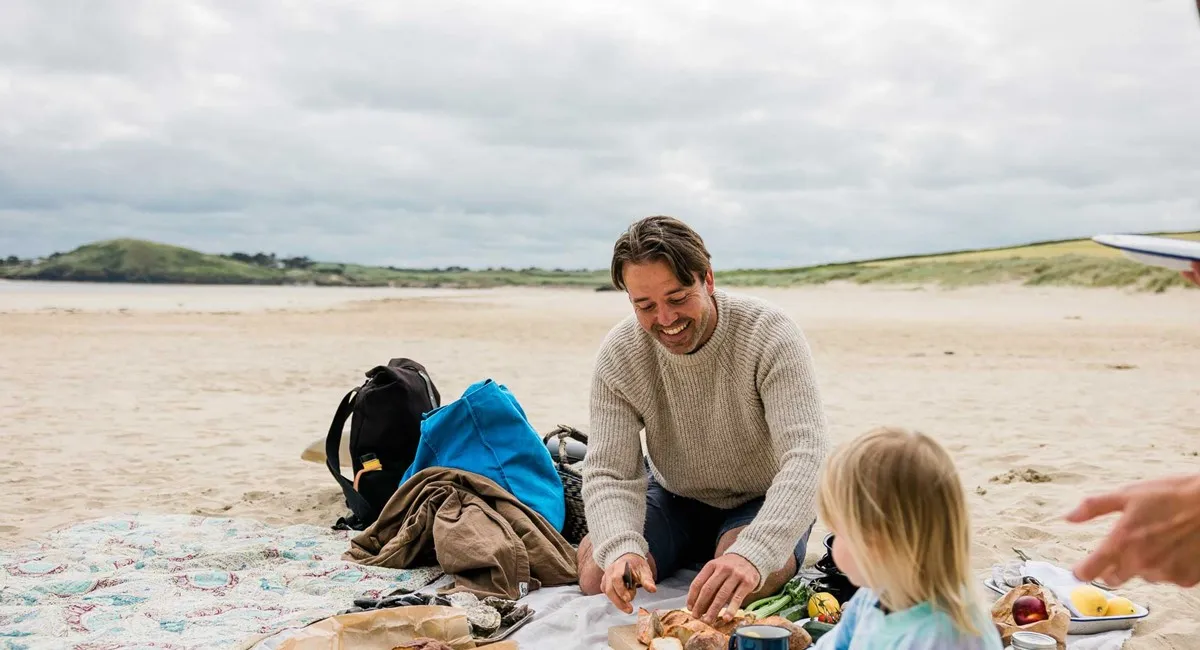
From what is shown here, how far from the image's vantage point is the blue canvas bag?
4.73m


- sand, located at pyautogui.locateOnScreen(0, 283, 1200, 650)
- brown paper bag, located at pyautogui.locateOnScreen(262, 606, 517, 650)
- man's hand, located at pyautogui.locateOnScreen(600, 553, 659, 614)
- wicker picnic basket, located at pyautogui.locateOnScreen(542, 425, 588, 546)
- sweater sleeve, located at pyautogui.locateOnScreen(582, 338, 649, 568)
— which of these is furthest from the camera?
sand, located at pyautogui.locateOnScreen(0, 283, 1200, 650)

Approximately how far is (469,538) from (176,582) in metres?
1.28

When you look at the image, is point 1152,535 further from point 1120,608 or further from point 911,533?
point 1120,608

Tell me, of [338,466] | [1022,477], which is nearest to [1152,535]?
[338,466]

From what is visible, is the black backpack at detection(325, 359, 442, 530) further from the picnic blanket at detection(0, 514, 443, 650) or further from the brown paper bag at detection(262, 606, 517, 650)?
the brown paper bag at detection(262, 606, 517, 650)

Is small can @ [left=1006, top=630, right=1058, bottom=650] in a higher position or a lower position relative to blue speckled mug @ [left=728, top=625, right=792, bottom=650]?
lower

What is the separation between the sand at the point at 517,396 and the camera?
5.75m

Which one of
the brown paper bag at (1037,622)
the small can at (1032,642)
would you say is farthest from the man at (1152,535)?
the brown paper bag at (1037,622)

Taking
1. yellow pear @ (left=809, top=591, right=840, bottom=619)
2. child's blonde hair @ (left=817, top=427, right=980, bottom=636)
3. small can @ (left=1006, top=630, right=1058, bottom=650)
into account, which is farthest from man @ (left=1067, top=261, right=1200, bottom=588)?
yellow pear @ (left=809, top=591, right=840, bottom=619)

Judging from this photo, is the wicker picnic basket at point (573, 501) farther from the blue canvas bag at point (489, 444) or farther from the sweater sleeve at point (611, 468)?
the sweater sleeve at point (611, 468)

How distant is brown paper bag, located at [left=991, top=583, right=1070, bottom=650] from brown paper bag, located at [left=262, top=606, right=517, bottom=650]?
168 cm

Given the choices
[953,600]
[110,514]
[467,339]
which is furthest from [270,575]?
[467,339]

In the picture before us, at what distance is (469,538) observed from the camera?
419cm

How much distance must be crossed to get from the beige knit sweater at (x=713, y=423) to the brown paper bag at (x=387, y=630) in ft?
1.91
